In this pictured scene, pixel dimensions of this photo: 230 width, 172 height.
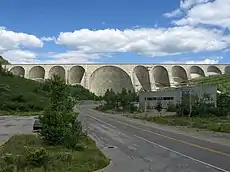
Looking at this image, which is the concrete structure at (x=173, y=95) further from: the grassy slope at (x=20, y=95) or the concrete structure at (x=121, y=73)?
the concrete structure at (x=121, y=73)

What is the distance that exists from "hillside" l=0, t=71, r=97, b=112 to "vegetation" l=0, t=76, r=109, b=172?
48024mm

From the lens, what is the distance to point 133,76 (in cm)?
13112

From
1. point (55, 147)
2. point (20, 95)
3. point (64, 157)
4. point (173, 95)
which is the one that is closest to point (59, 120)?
point (55, 147)

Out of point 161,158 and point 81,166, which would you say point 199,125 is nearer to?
point 161,158

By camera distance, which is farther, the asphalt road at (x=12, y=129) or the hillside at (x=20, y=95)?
the hillside at (x=20, y=95)

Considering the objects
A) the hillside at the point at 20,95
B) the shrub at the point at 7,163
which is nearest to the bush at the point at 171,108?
the hillside at the point at 20,95

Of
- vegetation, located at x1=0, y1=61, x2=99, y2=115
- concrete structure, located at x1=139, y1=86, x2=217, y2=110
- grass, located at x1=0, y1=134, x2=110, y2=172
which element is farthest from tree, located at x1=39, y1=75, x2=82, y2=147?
vegetation, located at x1=0, y1=61, x2=99, y2=115

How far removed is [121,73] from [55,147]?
4710 inches

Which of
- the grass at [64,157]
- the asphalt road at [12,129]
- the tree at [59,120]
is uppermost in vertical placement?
the tree at [59,120]

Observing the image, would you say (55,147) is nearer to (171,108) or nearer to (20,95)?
(171,108)

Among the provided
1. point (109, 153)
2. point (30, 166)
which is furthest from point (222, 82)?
point (30, 166)

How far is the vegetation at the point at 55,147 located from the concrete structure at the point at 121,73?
112m

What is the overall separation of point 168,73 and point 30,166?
121 meters

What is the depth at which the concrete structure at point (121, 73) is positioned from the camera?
12950cm
